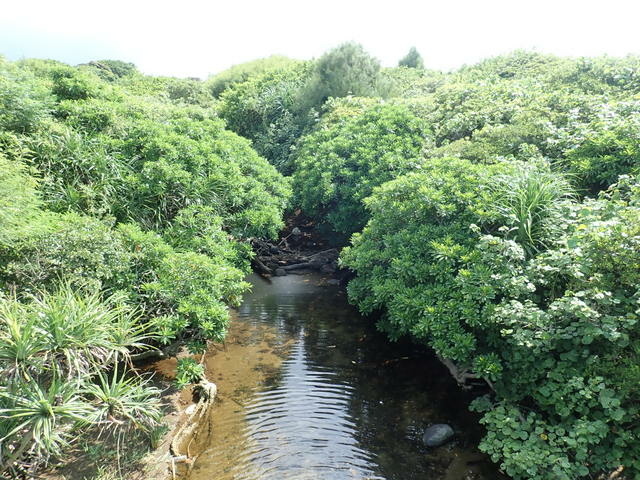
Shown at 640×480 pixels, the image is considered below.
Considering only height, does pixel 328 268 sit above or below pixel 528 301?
below

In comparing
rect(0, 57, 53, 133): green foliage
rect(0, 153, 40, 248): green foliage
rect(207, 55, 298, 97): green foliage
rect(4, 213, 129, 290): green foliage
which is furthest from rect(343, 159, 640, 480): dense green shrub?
rect(207, 55, 298, 97): green foliage

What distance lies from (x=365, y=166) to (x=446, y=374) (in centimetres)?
715

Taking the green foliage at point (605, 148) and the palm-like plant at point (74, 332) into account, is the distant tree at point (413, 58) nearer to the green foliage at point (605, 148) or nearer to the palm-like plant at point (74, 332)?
the green foliage at point (605, 148)

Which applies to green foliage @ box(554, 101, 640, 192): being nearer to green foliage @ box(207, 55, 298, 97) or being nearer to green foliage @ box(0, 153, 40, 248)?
green foliage @ box(0, 153, 40, 248)

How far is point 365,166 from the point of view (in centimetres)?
1348

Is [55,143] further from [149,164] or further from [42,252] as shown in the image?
[42,252]

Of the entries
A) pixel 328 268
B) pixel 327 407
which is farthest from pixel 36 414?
pixel 328 268

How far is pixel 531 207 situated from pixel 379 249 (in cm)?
338

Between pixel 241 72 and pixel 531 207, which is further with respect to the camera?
pixel 241 72

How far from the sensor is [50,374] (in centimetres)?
572

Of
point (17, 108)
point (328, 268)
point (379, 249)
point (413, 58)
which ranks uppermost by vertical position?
point (413, 58)

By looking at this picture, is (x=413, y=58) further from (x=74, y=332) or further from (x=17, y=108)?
(x=74, y=332)

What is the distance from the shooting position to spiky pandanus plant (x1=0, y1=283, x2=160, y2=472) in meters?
4.99

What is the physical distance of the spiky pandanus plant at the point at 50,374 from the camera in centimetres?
499
